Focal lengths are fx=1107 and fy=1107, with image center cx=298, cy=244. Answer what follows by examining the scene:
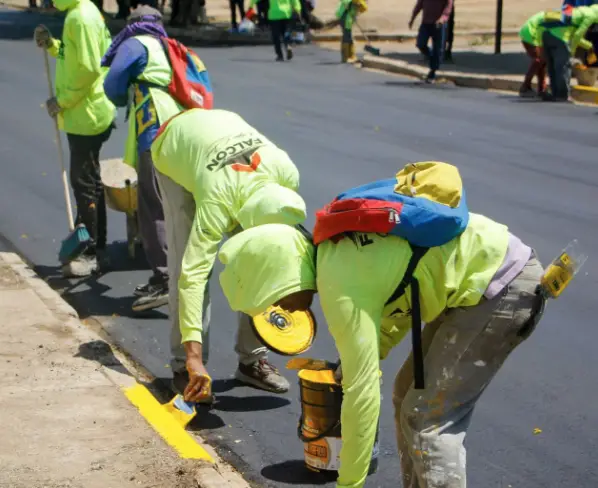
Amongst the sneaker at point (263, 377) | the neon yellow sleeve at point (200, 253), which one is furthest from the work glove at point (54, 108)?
the neon yellow sleeve at point (200, 253)

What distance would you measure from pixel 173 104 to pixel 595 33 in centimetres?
1148

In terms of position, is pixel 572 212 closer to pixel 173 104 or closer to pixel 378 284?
pixel 173 104

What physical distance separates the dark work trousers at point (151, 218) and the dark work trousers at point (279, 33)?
13.6 m

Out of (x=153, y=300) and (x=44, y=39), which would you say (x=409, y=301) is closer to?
(x=153, y=300)

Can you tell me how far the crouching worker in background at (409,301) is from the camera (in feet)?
11.8

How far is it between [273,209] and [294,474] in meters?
1.38

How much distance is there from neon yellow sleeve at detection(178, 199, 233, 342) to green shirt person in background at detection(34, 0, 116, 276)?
3103 mm

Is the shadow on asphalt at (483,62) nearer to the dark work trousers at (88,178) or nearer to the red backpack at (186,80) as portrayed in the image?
the dark work trousers at (88,178)

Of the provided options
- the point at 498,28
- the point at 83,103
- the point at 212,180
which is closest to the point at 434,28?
the point at 498,28

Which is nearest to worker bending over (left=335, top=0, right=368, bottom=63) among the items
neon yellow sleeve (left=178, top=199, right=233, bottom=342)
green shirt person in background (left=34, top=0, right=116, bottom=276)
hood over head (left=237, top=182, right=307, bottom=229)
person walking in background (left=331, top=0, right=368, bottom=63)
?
person walking in background (left=331, top=0, right=368, bottom=63)

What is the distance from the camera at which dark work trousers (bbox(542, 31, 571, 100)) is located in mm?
15242

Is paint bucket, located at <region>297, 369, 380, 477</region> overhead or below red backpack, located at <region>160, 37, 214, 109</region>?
below

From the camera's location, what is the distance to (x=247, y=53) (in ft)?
73.3

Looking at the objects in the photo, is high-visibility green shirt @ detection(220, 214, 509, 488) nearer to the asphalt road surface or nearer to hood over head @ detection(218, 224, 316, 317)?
hood over head @ detection(218, 224, 316, 317)
